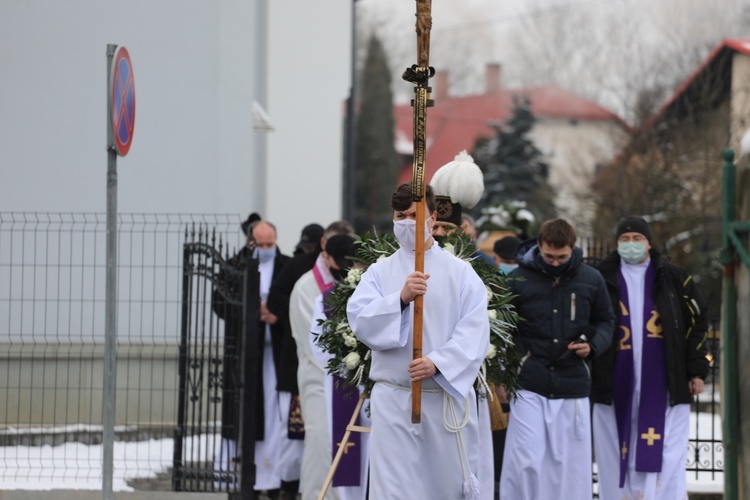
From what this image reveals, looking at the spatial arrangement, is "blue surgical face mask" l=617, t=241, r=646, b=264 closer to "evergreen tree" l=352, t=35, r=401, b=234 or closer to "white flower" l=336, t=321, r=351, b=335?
"white flower" l=336, t=321, r=351, b=335

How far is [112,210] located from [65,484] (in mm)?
3080

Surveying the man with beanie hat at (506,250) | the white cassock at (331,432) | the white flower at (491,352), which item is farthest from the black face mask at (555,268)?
the man with beanie hat at (506,250)

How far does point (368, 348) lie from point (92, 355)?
575cm

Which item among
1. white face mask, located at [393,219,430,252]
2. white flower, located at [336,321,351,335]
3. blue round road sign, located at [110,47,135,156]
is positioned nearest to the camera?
white face mask, located at [393,219,430,252]

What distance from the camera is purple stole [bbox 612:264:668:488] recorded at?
9500 millimetres

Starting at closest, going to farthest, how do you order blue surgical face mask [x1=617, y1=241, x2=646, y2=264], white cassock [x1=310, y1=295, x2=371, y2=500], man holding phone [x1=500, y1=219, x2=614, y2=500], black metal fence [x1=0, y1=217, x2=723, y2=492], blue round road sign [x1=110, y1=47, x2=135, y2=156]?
blue round road sign [x1=110, y1=47, x2=135, y2=156]
man holding phone [x1=500, y1=219, x2=614, y2=500]
white cassock [x1=310, y1=295, x2=371, y2=500]
blue surgical face mask [x1=617, y1=241, x2=646, y2=264]
black metal fence [x1=0, y1=217, x2=723, y2=492]

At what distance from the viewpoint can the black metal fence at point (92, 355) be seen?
11.6 meters

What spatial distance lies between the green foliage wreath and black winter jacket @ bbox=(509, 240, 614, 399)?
0.66 metres

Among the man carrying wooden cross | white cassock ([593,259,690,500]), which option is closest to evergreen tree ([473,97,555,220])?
white cassock ([593,259,690,500])

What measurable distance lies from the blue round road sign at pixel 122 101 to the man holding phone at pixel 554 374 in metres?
2.67

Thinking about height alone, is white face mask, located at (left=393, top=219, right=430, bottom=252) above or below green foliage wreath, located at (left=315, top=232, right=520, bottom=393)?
above

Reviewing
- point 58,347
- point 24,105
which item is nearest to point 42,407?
point 58,347

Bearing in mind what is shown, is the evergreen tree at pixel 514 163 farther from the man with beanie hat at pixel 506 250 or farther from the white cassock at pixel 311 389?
the white cassock at pixel 311 389

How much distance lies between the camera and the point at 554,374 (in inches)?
351
